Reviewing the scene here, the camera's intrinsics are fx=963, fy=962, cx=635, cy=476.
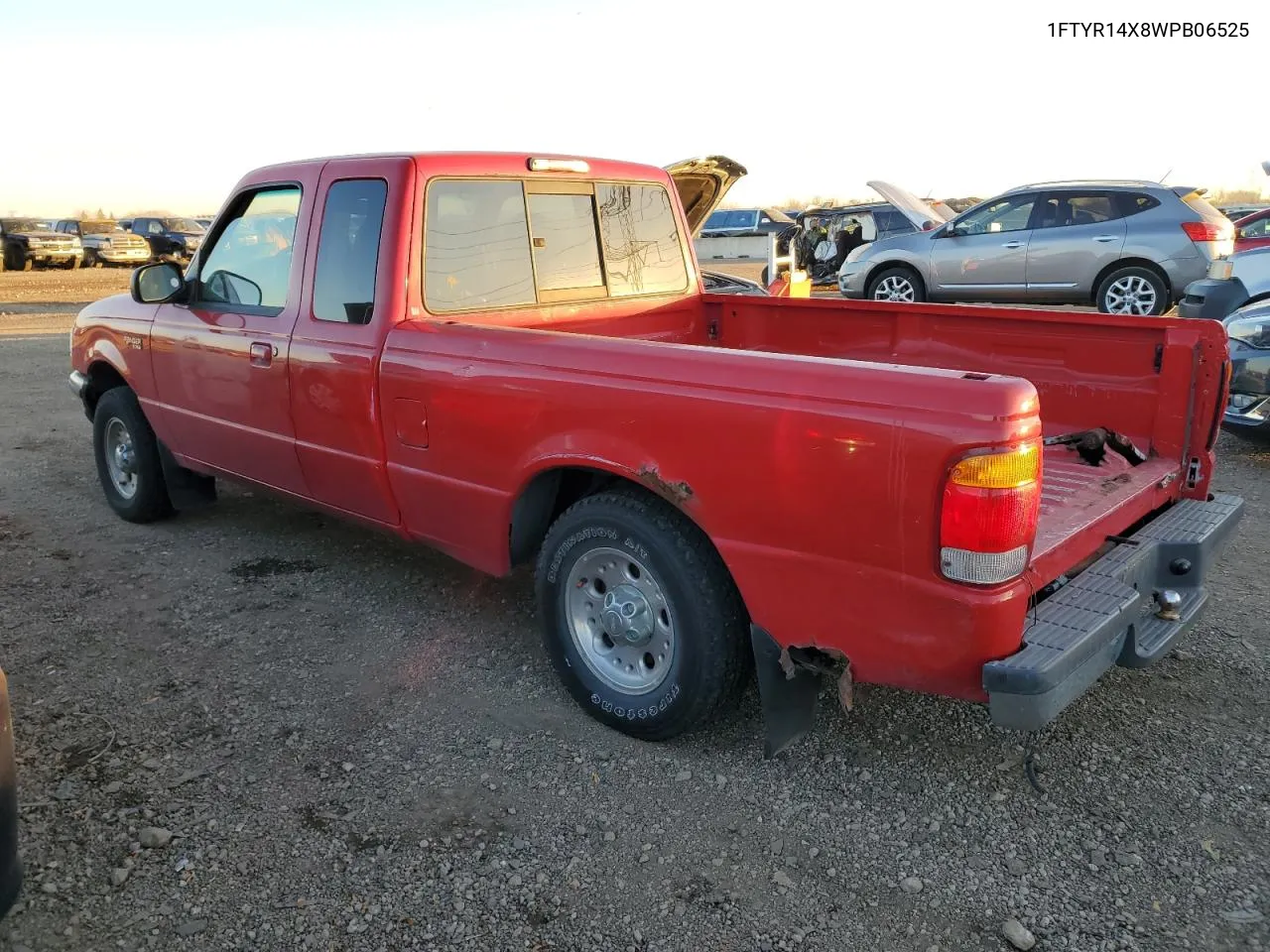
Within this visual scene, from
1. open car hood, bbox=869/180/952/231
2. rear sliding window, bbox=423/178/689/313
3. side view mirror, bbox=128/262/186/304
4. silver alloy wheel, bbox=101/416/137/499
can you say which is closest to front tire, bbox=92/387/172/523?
silver alloy wheel, bbox=101/416/137/499

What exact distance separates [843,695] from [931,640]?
29cm

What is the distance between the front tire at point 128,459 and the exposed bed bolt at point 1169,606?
16.0 ft

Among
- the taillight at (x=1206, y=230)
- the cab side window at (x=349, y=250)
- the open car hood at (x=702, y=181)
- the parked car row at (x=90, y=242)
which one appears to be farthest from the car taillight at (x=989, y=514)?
the parked car row at (x=90, y=242)

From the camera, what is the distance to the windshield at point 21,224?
28422mm

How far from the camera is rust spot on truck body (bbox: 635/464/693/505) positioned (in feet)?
9.16

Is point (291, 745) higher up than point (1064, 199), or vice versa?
point (1064, 199)

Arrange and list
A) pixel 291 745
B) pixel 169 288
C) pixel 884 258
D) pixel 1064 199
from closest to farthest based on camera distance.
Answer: pixel 291 745 < pixel 169 288 < pixel 1064 199 < pixel 884 258

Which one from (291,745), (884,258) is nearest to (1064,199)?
(884,258)

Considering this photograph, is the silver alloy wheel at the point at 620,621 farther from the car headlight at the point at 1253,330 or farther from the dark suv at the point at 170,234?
the dark suv at the point at 170,234

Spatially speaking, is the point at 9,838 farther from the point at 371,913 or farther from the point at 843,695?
the point at 843,695

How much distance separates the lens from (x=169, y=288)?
4730mm

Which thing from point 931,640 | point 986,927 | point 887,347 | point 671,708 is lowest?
point 986,927

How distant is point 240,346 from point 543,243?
145 centimetres

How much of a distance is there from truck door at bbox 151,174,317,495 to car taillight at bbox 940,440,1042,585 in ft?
9.49
